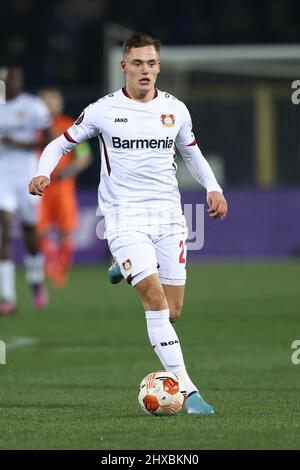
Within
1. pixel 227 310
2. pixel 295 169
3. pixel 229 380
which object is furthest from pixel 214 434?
pixel 295 169

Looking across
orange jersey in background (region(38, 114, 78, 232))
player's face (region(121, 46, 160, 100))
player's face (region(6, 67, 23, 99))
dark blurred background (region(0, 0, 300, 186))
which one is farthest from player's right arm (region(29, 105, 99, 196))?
dark blurred background (region(0, 0, 300, 186))

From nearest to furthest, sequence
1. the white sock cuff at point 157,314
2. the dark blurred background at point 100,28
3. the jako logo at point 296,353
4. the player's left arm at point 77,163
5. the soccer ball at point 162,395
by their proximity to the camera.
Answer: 1. the soccer ball at point 162,395
2. the white sock cuff at point 157,314
3. the jako logo at point 296,353
4. the player's left arm at point 77,163
5. the dark blurred background at point 100,28

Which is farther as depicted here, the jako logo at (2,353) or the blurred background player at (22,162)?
the blurred background player at (22,162)

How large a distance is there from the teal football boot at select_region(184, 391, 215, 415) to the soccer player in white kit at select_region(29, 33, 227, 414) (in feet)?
0.95

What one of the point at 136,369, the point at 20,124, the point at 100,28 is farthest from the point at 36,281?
the point at 100,28

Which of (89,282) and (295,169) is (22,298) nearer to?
(89,282)

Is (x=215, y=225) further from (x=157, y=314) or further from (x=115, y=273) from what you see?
(x=157, y=314)

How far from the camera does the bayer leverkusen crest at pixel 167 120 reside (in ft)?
24.6

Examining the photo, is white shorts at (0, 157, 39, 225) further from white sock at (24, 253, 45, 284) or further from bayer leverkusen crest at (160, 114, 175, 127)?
bayer leverkusen crest at (160, 114, 175, 127)

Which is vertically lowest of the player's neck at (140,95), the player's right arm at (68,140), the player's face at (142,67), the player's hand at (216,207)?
the player's hand at (216,207)

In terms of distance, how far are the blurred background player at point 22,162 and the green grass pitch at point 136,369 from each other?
19.3 inches

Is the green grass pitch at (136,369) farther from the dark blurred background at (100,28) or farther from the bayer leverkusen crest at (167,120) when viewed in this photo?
the dark blurred background at (100,28)

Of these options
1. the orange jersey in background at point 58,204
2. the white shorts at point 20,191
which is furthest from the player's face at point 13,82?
the orange jersey in background at point 58,204

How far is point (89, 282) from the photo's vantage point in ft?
62.2
